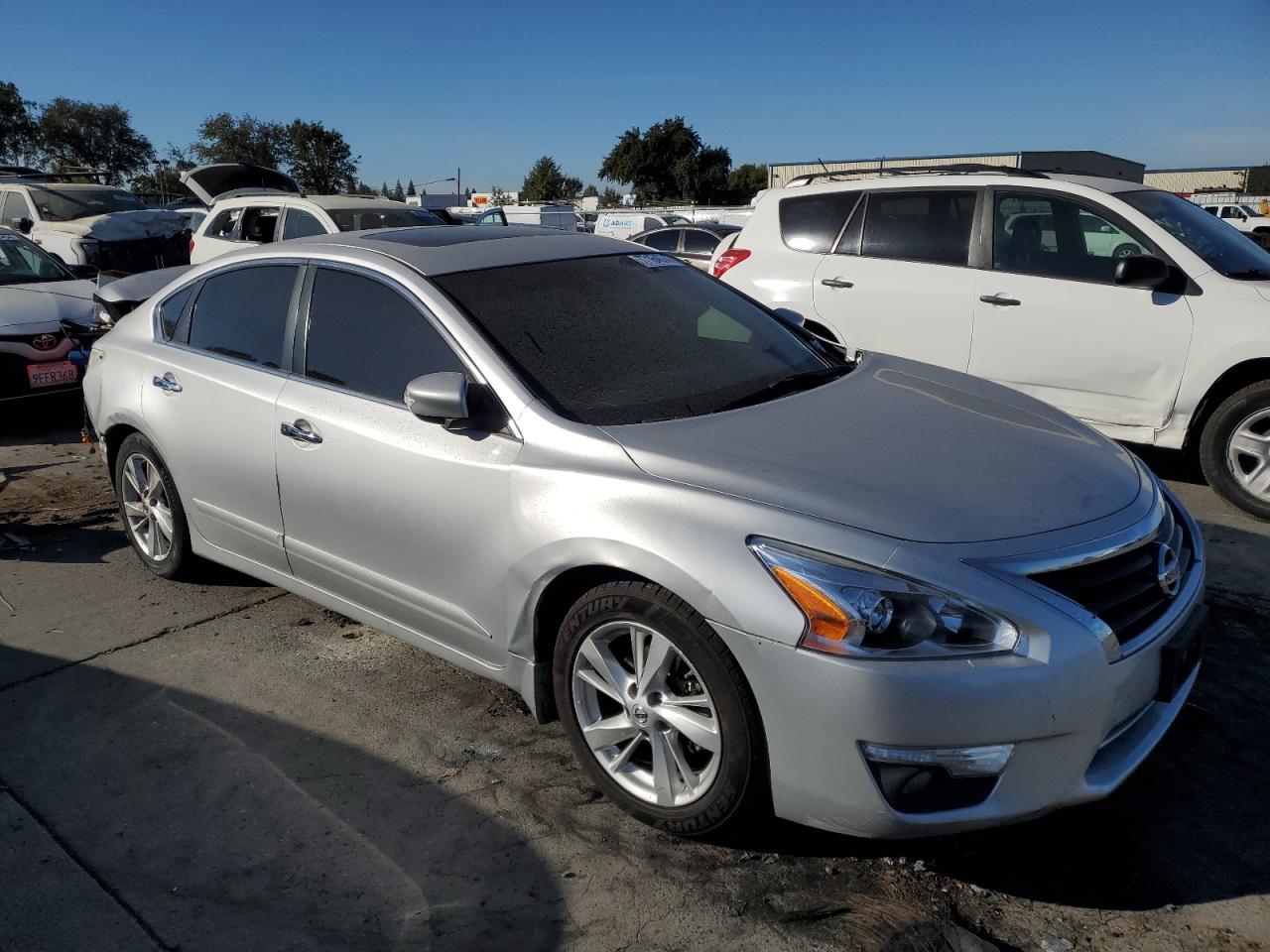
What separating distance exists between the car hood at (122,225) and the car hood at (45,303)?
529 cm

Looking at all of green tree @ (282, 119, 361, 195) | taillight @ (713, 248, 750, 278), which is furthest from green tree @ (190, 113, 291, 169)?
taillight @ (713, 248, 750, 278)

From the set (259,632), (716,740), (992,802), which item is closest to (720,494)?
(716,740)

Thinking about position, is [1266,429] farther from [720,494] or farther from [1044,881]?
[720,494]

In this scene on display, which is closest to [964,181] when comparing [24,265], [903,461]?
[903,461]

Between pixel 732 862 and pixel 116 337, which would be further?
pixel 116 337

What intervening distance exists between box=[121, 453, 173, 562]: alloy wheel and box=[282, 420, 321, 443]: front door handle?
1162mm

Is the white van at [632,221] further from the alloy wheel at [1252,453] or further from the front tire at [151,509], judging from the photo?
the front tire at [151,509]

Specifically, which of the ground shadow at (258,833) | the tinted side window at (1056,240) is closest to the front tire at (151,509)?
the ground shadow at (258,833)

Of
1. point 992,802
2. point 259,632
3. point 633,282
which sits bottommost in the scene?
point 259,632

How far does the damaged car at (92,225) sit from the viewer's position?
13312mm

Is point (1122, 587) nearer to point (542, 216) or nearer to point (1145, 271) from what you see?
point (1145, 271)

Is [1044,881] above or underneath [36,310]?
underneath

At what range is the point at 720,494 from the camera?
260 centimetres

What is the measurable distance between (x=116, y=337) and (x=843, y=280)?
4472 millimetres
